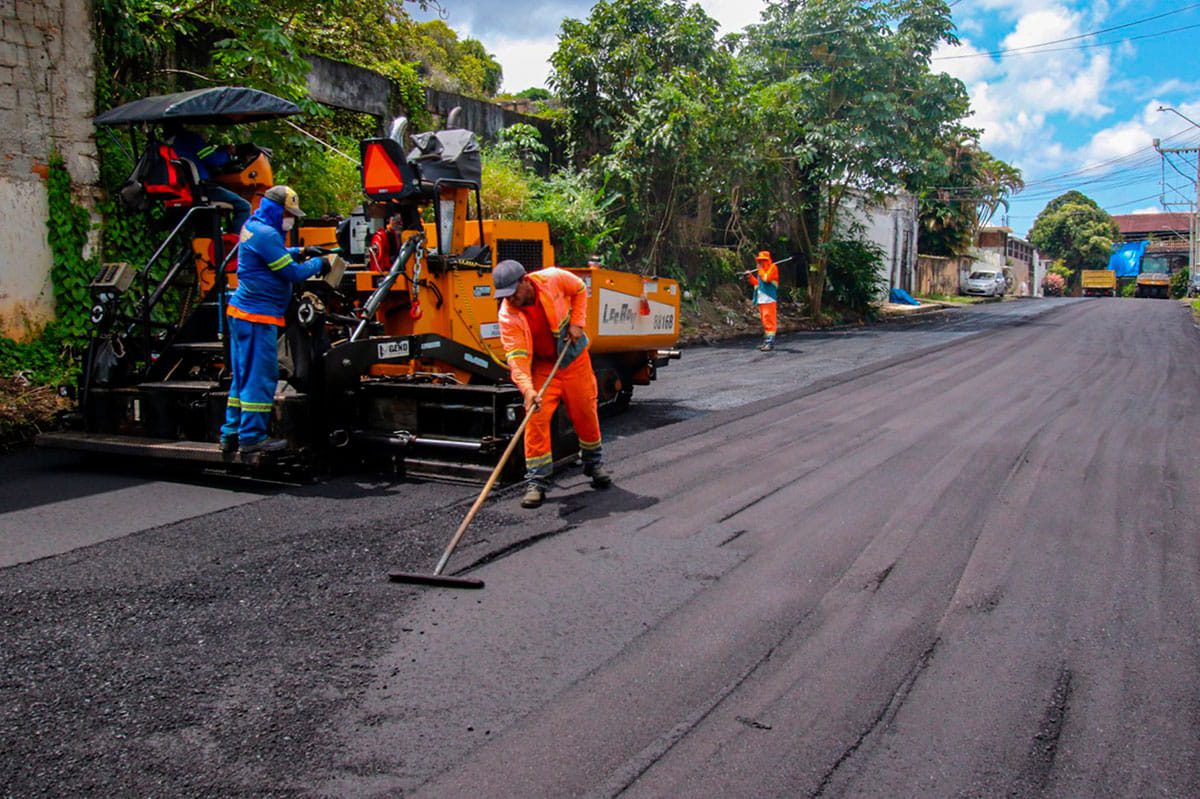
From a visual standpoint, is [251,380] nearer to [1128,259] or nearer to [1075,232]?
[1128,259]

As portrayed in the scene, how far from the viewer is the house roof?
7506 centimetres

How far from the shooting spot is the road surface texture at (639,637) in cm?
302

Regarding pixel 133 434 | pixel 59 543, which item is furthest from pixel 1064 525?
pixel 133 434

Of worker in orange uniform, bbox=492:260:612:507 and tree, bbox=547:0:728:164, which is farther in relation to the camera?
tree, bbox=547:0:728:164

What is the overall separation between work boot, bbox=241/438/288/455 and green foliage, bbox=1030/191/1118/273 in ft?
207

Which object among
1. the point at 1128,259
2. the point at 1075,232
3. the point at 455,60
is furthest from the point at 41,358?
the point at 1075,232

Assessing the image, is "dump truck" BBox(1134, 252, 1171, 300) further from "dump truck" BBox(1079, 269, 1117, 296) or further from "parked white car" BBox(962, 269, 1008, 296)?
"parked white car" BBox(962, 269, 1008, 296)

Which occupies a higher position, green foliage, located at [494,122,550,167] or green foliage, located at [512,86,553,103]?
green foliage, located at [512,86,553,103]

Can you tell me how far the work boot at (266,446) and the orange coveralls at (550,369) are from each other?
163 centimetres

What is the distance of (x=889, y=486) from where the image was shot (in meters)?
6.55

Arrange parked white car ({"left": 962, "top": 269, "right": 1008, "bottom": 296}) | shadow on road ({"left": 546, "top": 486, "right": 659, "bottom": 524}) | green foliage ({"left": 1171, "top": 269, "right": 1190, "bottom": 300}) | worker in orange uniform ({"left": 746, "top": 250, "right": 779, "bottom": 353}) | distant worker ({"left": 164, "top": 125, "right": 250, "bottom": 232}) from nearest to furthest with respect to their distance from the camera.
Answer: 1. shadow on road ({"left": 546, "top": 486, "right": 659, "bottom": 524})
2. distant worker ({"left": 164, "top": 125, "right": 250, "bottom": 232})
3. worker in orange uniform ({"left": 746, "top": 250, "right": 779, "bottom": 353})
4. parked white car ({"left": 962, "top": 269, "right": 1008, "bottom": 296})
5. green foliage ({"left": 1171, "top": 269, "right": 1190, "bottom": 300})

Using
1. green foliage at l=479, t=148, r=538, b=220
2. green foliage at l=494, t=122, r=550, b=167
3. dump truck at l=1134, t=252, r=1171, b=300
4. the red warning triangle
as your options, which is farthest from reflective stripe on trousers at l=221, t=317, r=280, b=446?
dump truck at l=1134, t=252, r=1171, b=300

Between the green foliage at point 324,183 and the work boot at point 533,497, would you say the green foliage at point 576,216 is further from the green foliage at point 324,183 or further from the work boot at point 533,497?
the work boot at point 533,497

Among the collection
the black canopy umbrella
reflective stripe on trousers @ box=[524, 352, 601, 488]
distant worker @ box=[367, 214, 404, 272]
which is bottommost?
reflective stripe on trousers @ box=[524, 352, 601, 488]
